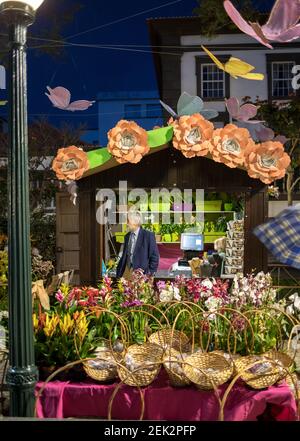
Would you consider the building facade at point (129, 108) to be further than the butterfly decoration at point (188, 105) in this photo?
Yes

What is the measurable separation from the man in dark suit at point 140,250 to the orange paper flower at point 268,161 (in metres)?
1.80

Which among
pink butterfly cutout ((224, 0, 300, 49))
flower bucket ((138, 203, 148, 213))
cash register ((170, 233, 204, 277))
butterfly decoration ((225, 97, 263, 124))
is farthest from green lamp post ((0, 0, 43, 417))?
cash register ((170, 233, 204, 277))

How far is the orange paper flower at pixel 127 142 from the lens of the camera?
722cm

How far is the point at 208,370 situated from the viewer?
14.3ft

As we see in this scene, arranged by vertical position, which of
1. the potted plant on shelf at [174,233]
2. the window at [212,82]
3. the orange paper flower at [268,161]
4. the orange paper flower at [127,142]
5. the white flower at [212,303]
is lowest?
the white flower at [212,303]

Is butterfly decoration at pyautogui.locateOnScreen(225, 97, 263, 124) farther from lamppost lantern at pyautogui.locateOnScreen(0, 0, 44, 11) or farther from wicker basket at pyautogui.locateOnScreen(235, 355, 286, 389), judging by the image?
lamppost lantern at pyautogui.locateOnScreen(0, 0, 44, 11)

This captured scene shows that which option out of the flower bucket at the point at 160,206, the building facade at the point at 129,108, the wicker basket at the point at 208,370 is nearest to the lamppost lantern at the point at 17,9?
the wicker basket at the point at 208,370

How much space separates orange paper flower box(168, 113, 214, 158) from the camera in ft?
23.7

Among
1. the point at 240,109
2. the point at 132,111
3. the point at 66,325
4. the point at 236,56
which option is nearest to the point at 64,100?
the point at 240,109

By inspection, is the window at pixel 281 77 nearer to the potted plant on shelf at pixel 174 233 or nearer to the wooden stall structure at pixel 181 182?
the potted plant on shelf at pixel 174 233

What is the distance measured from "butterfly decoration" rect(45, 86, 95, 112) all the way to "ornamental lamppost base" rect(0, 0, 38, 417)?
399cm

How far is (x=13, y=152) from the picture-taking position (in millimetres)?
3311

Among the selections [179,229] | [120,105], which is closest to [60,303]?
[179,229]

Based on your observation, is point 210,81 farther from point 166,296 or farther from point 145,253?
point 166,296
